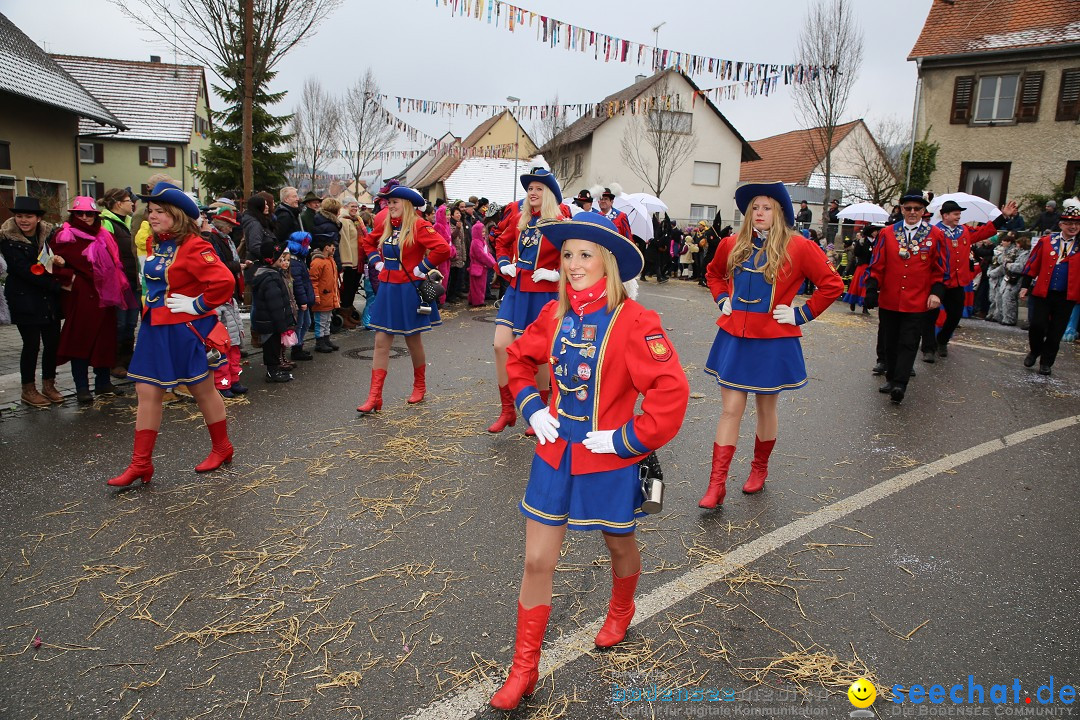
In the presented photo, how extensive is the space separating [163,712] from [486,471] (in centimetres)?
289

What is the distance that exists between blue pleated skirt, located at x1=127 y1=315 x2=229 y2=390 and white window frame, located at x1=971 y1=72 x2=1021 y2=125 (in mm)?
28062

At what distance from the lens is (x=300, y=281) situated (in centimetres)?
886

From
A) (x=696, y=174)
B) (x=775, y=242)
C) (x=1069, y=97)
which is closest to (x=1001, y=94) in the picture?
(x=1069, y=97)

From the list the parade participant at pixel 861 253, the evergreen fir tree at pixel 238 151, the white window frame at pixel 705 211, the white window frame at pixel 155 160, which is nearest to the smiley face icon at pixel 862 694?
the parade participant at pixel 861 253

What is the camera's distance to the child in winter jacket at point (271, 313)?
8070 mm

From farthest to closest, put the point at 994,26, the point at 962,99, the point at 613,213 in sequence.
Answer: the point at 994,26 < the point at 962,99 < the point at 613,213

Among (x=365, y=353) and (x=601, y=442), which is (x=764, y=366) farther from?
(x=365, y=353)

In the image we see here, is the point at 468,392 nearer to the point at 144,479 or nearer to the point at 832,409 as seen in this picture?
the point at 144,479

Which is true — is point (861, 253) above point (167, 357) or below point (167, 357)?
above

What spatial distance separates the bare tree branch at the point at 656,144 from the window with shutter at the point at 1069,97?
59.9ft

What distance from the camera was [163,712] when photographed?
273 centimetres

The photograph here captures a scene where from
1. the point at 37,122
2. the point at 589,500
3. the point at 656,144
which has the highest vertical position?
the point at 656,144

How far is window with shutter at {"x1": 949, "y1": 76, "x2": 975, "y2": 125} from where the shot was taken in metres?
24.7

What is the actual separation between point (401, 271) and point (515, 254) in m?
1.17
